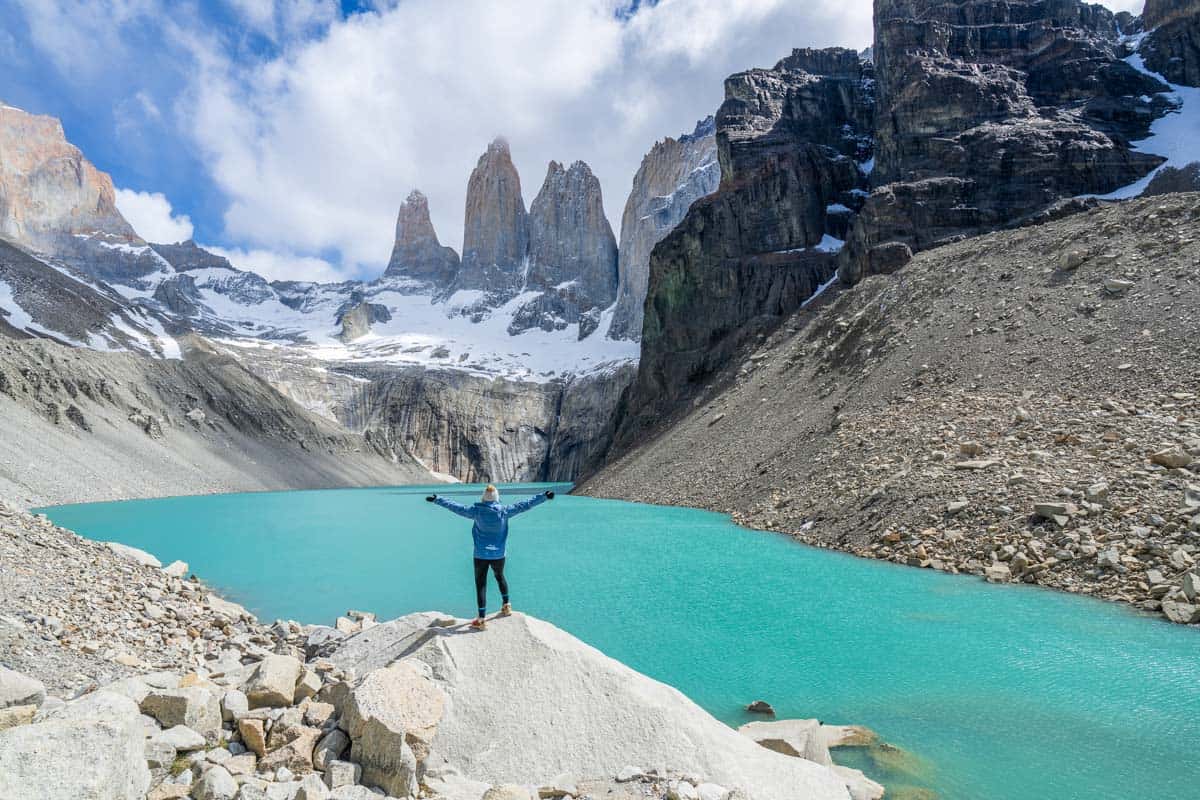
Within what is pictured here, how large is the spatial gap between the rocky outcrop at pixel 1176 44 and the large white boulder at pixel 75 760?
258 ft

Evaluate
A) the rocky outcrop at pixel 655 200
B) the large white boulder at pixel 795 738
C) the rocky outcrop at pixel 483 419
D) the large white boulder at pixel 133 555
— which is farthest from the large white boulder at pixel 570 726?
the rocky outcrop at pixel 655 200

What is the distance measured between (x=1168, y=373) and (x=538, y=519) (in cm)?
2594

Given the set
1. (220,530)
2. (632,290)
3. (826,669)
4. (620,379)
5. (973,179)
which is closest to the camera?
(826,669)

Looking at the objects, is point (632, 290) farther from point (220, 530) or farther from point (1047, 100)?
point (220, 530)

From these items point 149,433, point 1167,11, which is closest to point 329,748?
point 149,433

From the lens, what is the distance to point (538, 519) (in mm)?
36188

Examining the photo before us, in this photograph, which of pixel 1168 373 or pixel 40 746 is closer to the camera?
pixel 40 746

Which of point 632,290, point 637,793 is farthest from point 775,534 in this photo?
point 632,290

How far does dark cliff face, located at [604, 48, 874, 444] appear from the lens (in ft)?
205

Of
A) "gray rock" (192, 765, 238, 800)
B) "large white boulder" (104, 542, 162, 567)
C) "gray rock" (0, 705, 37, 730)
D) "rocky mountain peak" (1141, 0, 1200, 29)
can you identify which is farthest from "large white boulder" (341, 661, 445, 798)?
"rocky mountain peak" (1141, 0, 1200, 29)

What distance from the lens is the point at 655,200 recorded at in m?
150

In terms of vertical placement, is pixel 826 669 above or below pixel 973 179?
below

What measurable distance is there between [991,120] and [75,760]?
2644 inches

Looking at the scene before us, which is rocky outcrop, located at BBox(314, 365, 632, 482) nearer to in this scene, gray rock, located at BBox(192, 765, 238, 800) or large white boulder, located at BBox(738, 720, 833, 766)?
large white boulder, located at BBox(738, 720, 833, 766)
